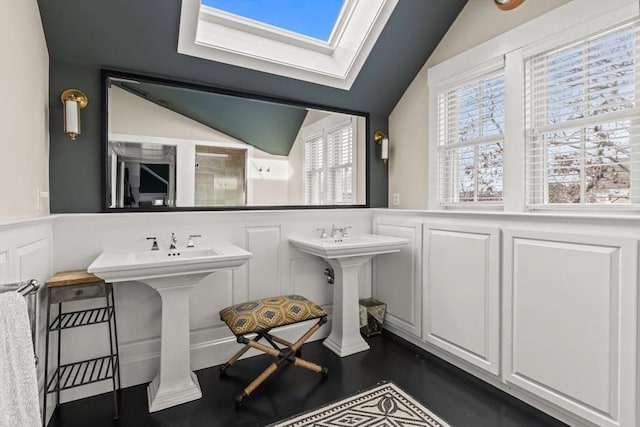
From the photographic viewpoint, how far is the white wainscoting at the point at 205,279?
210 cm

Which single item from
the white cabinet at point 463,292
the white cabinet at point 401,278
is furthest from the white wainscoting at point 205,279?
the white cabinet at point 463,292

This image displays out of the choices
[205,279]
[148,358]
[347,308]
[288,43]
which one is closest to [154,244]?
[205,279]

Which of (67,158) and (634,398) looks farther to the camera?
(67,158)

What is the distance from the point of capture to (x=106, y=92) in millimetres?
2178

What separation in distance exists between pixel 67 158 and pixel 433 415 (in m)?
2.66

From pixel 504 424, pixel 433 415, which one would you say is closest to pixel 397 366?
pixel 433 415

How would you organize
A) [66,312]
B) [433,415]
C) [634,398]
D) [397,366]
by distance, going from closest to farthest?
1. [634,398]
2. [433,415]
3. [66,312]
4. [397,366]

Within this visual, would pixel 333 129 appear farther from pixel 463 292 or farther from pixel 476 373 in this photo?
pixel 476 373

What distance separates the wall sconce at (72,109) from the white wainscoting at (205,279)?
Result: 1.68ft

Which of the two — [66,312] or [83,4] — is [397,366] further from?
[83,4]

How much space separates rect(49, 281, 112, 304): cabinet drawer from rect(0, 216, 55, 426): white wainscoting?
72 millimetres

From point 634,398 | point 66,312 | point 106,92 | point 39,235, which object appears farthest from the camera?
point 106,92

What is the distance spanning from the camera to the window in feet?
9.59

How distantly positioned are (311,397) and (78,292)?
4.83ft
